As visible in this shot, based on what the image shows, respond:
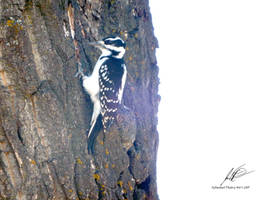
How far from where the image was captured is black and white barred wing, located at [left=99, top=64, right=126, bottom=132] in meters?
3.60

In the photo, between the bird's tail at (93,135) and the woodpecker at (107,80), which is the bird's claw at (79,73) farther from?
the bird's tail at (93,135)

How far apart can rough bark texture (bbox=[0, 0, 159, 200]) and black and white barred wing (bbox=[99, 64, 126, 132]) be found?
0.13 meters

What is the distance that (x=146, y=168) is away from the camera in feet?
12.9

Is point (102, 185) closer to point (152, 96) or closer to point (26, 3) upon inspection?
point (152, 96)

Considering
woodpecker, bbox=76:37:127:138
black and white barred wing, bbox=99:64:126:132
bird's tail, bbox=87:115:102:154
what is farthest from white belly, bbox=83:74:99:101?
bird's tail, bbox=87:115:102:154

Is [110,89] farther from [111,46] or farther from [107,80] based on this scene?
[111,46]

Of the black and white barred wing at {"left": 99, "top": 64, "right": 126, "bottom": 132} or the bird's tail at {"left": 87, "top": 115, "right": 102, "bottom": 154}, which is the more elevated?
the black and white barred wing at {"left": 99, "top": 64, "right": 126, "bottom": 132}

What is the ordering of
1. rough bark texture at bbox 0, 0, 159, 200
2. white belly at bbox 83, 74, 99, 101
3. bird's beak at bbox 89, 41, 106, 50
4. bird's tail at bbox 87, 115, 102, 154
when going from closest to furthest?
rough bark texture at bbox 0, 0, 159, 200
bird's tail at bbox 87, 115, 102, 154
white belly at bbox 83, 74, 99, 101
bird's beak at bbox 89, 41, 106, 50

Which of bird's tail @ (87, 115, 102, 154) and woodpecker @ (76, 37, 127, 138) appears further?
woodpecker @ (76, 37, 127, 138)

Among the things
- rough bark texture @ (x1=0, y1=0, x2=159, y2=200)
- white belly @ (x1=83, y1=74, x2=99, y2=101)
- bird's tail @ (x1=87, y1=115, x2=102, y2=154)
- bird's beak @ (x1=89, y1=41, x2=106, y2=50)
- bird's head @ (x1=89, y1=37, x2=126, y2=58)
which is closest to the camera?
rough bark texture @ (x1=0, y1=0, x2=159, y2=200)

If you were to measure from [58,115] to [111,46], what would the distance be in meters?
1.15

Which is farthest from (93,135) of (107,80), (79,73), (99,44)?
(99,44)

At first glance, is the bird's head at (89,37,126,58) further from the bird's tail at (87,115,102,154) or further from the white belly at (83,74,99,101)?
the bird's tail at (87,115,102,154)

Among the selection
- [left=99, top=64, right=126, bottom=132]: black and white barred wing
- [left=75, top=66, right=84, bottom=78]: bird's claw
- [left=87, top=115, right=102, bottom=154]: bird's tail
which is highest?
[left=75, top=66, right=84, bottom=78]: bird's claw
